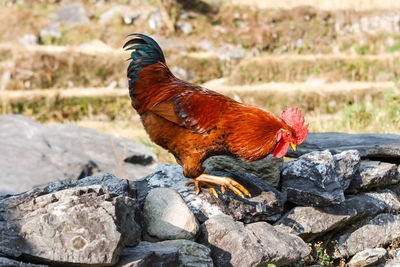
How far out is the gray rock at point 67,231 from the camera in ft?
8.16

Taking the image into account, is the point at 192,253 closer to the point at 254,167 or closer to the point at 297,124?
the point at 297,124

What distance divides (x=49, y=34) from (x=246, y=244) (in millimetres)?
17230

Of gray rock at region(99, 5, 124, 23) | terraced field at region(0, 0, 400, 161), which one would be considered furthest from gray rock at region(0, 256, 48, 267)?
gray rock at region(99, 5, 124, 23)

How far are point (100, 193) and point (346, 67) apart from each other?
15387mm

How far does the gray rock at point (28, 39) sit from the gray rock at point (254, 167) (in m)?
15.7

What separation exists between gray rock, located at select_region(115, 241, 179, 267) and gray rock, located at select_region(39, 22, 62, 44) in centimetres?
1700

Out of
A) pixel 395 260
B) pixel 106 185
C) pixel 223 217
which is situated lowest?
pixel 395 260

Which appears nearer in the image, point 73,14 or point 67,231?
point 67,231

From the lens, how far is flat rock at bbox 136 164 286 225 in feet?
11.8

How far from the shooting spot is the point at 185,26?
1892 centimetres

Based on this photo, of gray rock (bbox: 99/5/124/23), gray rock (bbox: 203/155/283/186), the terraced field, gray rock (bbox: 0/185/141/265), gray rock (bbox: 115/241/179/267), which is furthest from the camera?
gray rock (bbox: 99/5/124/23)

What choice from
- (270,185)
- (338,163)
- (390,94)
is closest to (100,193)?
(270,185)

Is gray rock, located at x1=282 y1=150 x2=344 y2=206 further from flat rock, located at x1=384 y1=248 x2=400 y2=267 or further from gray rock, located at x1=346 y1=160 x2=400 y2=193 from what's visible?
flat rock, located at x1=384 y1=248 x2=400 y2=267

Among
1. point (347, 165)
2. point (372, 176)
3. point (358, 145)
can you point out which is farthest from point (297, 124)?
point (358, 145)
